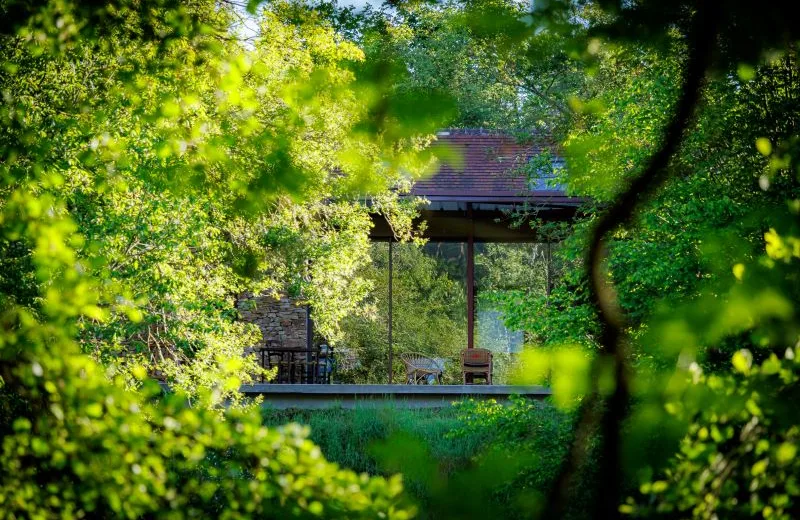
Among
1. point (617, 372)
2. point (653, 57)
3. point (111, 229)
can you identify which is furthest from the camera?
point (653, 57)

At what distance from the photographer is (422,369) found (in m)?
15.9

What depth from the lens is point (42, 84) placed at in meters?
6.02

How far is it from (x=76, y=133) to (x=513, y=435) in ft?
13.5

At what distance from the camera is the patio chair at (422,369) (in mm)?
15969

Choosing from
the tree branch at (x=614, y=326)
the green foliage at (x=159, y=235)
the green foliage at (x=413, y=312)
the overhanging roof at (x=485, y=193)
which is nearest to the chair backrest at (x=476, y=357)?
the green foliage at (x=413, y=312)

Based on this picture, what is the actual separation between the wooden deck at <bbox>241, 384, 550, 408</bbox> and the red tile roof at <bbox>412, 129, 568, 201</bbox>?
10.4ft

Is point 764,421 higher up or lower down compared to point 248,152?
lower down

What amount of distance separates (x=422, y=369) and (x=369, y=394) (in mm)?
3181

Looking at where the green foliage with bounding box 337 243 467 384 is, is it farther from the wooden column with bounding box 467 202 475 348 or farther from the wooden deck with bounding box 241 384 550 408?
the wooden deck with bounding box 241 384 550 408

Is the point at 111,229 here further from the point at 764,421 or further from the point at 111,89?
Answer: the point at 764,421

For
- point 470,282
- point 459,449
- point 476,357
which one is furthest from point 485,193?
point 459,449

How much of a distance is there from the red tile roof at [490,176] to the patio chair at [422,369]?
3463 mm

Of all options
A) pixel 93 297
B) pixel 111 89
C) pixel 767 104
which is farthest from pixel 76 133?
pixel 767 104

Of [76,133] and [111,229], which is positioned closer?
[76,133]
